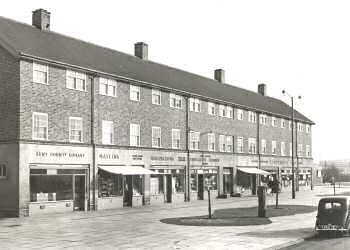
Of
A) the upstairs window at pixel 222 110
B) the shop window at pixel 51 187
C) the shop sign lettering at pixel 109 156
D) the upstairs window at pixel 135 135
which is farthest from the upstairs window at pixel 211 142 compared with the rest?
the shop window at pixel 51 187

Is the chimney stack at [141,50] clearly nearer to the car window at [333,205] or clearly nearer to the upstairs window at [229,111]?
the upstairs window at [229,111]

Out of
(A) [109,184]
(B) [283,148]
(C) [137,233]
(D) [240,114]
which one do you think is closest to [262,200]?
(C) [137,233]

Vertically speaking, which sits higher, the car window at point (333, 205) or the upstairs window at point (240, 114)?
the upstairs window at point (240, 114)

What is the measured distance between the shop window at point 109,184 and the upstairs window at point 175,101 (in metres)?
8.43

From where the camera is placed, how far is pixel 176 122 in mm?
40375

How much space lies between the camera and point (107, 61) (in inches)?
1427

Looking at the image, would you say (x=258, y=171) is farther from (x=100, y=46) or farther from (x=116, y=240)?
(x=116, y=240)

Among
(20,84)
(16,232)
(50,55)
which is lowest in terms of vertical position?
(16,232)

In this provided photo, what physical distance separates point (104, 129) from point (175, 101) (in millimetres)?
8966

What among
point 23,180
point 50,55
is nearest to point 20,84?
point 50,55

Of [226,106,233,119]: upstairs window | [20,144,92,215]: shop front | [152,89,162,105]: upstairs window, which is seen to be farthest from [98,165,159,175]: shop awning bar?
[226,106,233,119]: upstairs window

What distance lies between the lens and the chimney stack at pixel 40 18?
34.0m

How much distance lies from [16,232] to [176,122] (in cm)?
2144

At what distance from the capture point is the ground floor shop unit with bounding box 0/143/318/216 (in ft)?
89.7
